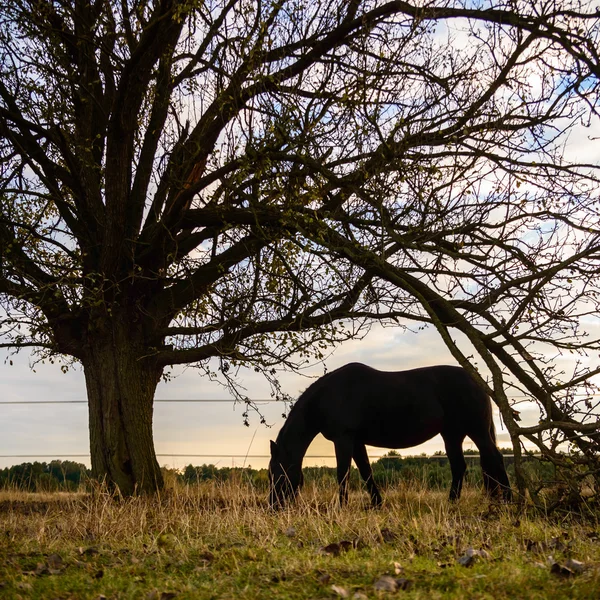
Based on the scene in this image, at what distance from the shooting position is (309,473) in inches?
549

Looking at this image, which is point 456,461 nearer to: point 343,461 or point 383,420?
point 383,420

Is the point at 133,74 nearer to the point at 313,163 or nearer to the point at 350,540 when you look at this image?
the point at 313,163

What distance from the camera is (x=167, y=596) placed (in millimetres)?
5027

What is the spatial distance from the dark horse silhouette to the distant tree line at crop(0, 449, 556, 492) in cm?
134

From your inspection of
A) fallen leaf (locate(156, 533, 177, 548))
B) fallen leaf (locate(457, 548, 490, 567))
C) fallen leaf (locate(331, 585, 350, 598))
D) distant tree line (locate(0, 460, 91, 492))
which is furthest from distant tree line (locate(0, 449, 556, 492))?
fallen leaf (locate(331, 585, 350, 598))

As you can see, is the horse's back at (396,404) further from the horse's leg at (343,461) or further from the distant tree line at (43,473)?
the distant tree line at (43,473)

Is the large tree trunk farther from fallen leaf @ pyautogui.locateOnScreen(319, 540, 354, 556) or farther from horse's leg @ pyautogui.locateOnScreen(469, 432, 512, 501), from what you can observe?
fallen leaf @ pyautogui.locateOnScreen(319, 540, 354, 556)

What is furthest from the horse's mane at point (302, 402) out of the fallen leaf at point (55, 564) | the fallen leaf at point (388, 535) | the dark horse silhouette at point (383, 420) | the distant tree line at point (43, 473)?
the distant tree line at point (43, 473)

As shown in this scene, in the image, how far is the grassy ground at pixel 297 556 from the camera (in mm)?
5000

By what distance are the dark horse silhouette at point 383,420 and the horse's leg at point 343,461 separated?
0.01m

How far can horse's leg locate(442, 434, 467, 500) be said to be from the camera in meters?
10.6

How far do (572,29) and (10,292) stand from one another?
8.92m

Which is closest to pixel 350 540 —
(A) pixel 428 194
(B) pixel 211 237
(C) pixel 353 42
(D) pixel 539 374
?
(D) pixel 539 374

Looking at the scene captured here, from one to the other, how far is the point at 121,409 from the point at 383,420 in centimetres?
422
